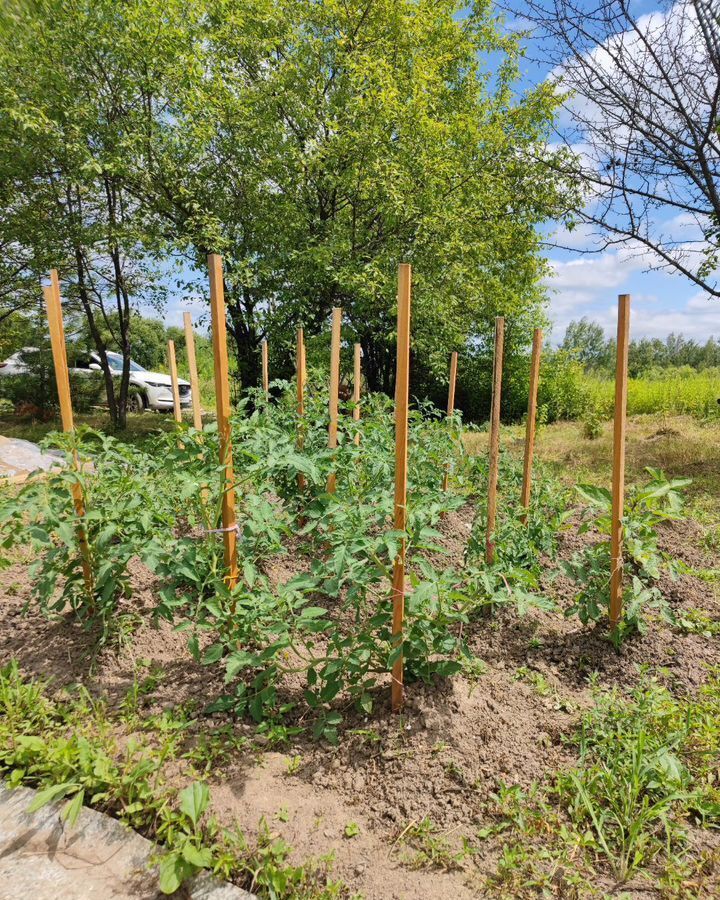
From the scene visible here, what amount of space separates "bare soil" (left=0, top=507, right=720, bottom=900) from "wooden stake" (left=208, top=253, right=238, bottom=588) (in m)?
0.57

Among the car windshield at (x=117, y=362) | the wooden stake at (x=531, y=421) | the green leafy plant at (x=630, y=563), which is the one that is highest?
the car windshield at (x=117, y=362)

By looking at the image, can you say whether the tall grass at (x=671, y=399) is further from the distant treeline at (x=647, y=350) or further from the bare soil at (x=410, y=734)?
the distant treeline at (x=647, y=350)

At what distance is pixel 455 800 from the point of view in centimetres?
171

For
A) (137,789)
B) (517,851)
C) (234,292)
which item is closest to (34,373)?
(234,292)

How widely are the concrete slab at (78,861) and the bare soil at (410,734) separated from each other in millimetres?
215

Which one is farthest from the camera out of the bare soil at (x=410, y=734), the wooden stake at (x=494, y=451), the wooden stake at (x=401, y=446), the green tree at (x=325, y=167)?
the green tree at (x=325, y=167)

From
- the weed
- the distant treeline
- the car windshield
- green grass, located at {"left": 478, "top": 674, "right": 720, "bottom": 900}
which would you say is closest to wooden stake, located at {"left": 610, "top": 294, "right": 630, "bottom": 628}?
green grass, located at {"left": 478, "top": 674, "right": 720, "bottom": 900}

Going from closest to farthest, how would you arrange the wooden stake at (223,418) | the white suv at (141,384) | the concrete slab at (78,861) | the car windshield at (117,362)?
the concrete slab at (78,861) → the wooden stake at (223,418) → the white suv at (141,384) → the car windshield at (117,362)

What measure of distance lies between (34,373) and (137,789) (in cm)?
1307

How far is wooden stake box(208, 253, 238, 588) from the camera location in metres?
2.11

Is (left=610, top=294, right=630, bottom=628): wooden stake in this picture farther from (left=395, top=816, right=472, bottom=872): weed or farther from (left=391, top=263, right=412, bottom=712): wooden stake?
(left=395, top=816, right=472, bottom=872): weed

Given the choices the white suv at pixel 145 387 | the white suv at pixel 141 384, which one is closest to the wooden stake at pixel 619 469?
the white suv at pixel 141 384

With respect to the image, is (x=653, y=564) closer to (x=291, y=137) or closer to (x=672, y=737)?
(x=672, y=737)

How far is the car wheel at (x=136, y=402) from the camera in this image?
13.4 metres
